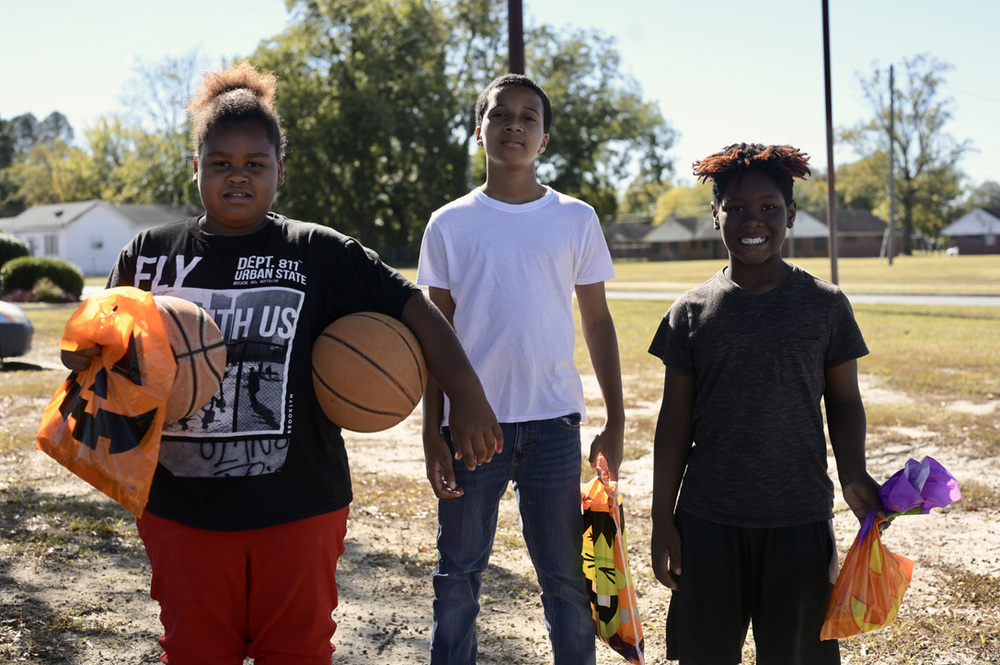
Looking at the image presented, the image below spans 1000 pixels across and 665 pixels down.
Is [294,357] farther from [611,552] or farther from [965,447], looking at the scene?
[965,447]

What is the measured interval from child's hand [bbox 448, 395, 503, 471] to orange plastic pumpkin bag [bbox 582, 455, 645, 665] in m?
0.68

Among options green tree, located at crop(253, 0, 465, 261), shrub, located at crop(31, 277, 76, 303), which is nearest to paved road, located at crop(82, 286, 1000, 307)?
shrub, located at crop(31, 277, 76, 303)

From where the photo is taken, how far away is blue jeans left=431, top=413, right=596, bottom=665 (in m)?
2.86

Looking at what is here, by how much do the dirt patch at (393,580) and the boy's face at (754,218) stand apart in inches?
72.4

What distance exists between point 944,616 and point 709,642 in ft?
6.22

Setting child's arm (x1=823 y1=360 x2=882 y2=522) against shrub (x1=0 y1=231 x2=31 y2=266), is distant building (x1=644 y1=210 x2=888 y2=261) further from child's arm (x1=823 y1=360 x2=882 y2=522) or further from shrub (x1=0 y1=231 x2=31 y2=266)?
child's arm (x1=823 y1=360 x2=882 y2=522)

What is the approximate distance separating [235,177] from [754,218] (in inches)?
62.3

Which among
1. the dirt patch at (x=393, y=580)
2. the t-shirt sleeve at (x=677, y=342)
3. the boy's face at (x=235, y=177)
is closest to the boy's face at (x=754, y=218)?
the t-shirt sleeve at (x=677, y=342)

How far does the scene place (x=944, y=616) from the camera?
12.8 ft

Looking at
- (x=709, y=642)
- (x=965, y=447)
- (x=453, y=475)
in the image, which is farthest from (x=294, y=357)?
(x=965, y=447)

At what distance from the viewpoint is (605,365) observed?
3.03 meters

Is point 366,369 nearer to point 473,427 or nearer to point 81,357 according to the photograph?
point 473,427

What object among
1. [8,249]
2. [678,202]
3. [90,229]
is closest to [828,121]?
[8,249]

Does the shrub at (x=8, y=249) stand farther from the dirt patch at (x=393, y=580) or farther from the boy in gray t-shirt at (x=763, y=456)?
the boy in gray t-shirt at (x=763, y=456)
